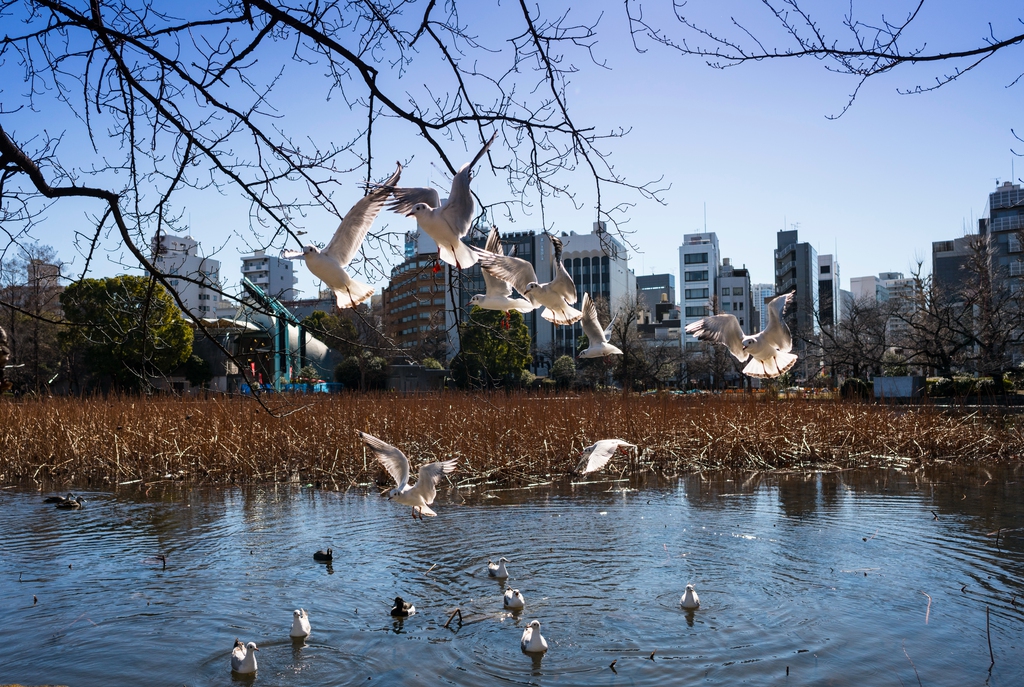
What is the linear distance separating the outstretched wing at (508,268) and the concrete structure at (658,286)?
118763 millimetres

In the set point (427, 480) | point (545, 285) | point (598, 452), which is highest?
point (545, 285)

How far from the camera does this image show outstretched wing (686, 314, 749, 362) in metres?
3.81

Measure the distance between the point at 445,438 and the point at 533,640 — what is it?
8.21 meters

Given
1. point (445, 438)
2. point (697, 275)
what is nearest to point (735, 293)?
point (697, 275)

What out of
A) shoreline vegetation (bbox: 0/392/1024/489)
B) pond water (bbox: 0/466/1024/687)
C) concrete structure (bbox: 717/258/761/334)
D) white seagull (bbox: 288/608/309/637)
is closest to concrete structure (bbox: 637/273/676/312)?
concrete structure (bbox: 717/258/761/334)

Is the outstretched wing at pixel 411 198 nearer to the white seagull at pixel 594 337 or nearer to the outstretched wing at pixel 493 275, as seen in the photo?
the outstretched wing at pixel 493 275

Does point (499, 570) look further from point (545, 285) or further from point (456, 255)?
point (456, 255)

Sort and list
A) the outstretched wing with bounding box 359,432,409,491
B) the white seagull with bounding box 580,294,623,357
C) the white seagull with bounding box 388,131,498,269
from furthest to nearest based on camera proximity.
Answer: the white seagull with bounding box 580,294,623,357 < the outstretched wing with bounding box 359,432,409,491 < the white seagull with bounding box 388,131,498,269

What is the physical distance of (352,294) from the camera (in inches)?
121

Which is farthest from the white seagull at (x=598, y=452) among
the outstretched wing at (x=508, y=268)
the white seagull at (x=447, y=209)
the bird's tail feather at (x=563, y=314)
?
the white seagull at (x=447, y=209)

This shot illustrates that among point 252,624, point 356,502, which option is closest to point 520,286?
point 252,624

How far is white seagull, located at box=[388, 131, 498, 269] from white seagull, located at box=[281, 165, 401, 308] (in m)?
0.08

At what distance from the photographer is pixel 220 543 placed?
363 inches

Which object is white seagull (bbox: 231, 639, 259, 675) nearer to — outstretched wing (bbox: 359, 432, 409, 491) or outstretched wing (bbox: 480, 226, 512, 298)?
outstretched wing (bbox: 359, 432, 409, 491)
